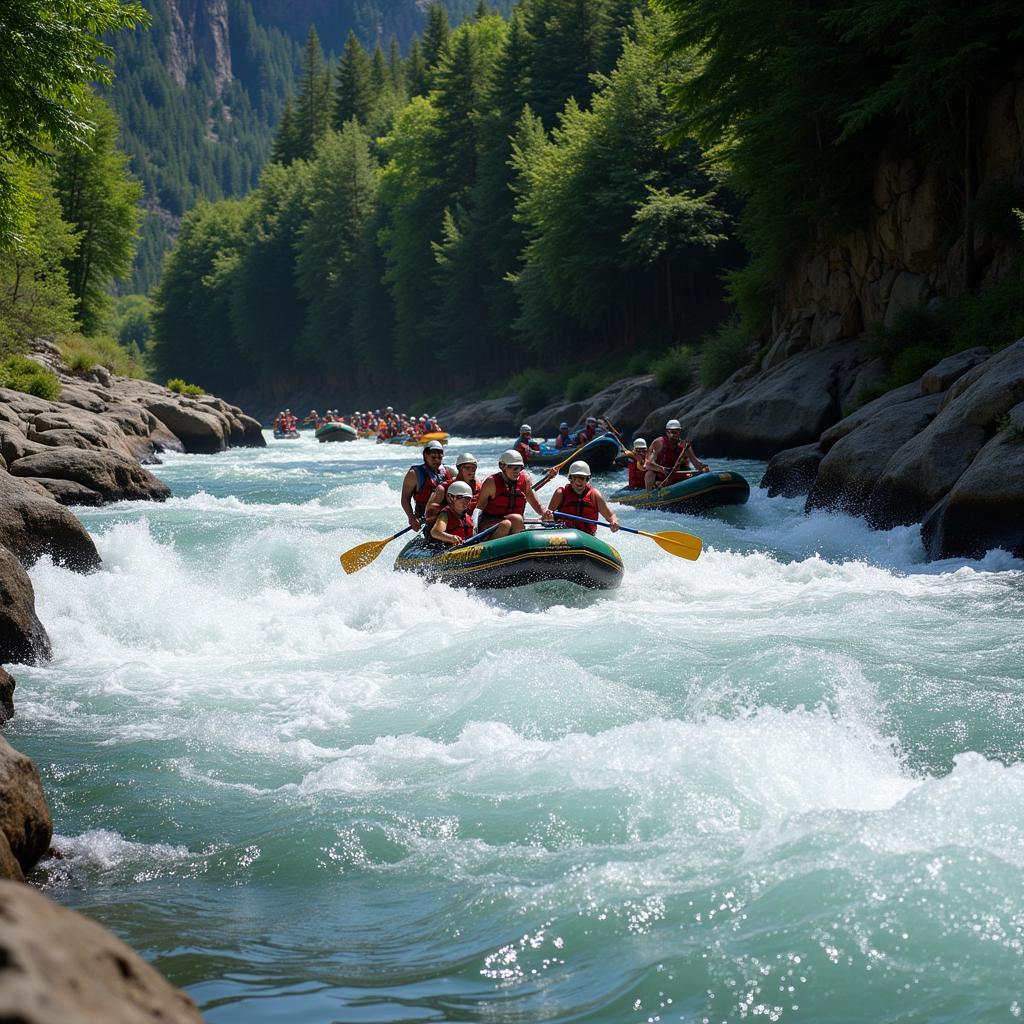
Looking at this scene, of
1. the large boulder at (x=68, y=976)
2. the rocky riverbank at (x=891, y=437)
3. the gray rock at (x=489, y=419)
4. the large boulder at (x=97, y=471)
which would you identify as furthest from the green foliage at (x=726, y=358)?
the large boulder at (x=68, y=976)

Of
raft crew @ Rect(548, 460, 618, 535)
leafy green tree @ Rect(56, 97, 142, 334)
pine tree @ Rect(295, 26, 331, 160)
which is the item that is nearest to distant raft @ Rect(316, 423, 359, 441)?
leafy green tree @ Rect(56, 97, 142, 334)

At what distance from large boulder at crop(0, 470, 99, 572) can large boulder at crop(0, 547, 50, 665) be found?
5.44 ft

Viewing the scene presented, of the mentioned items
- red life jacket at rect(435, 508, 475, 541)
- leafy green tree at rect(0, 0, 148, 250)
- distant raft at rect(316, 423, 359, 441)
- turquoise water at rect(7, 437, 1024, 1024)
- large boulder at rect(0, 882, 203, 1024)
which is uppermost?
leafy green tree at rect(0, 0, 148, 250)

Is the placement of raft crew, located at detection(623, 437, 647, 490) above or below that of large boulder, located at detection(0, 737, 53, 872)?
above

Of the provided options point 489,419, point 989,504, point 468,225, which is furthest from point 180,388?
point 989,504

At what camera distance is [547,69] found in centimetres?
5050

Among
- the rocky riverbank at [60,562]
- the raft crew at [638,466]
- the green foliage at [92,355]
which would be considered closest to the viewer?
the rocky riverbank at [60,562]

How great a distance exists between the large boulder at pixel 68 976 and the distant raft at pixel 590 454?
20879 mm

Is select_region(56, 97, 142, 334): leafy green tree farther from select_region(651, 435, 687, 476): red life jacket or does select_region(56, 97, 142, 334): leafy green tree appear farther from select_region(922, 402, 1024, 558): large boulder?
select_region(922, 402, 1024, 558): large boulder

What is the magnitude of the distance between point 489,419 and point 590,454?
20.3 m

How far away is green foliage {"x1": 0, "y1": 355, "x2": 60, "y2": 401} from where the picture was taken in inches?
920

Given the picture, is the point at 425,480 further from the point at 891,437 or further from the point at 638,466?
the point at 638,466

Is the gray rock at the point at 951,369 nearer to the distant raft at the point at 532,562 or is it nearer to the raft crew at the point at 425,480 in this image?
the distant raft at the point at 532,562

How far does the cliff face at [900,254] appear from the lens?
61.7 feet
